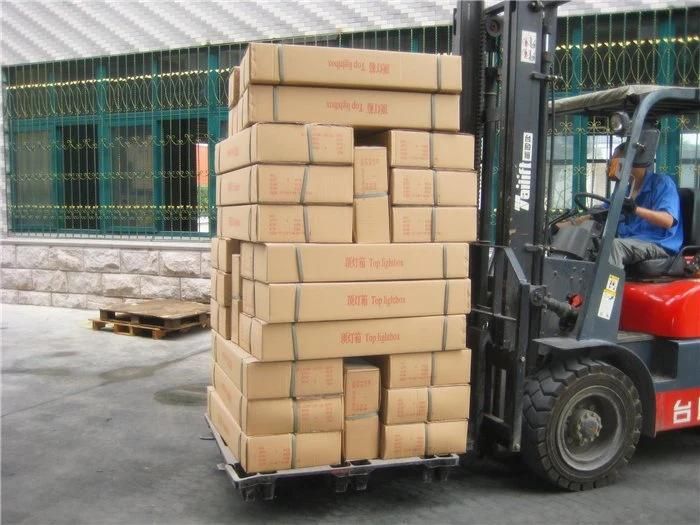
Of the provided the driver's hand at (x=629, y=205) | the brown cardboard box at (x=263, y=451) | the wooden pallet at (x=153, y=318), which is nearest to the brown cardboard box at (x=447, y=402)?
the brown cardboard box at (x=263, y=451)

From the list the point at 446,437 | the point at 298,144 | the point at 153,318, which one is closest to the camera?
the point at 298,144

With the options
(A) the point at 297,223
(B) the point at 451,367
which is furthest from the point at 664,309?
(A) the point at 297,223

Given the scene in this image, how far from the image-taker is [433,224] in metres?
4.05

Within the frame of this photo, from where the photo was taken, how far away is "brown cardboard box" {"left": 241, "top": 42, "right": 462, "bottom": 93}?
3760mm

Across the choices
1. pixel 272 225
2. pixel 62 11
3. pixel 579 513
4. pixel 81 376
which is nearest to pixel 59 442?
pixel 81 376

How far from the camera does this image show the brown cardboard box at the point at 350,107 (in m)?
3.79

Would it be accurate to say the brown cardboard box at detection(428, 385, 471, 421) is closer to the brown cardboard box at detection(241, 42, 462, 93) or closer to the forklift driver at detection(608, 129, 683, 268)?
the forklift driver at detection(608, 129, 683, 268)

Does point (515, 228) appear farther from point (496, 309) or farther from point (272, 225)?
point (272, 225)

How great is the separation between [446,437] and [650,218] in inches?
Result: 80.0

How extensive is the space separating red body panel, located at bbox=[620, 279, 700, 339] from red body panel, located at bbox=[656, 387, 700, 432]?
1.26ft

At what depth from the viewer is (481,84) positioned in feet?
15.0

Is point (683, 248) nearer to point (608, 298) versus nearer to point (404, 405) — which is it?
point (608, 298)

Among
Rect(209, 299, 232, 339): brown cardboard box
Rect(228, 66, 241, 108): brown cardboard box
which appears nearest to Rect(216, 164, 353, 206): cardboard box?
Rect(228, 66, 241, 108): brown cardboard box

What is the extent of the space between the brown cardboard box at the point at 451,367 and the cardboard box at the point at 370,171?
1025 millimetres
